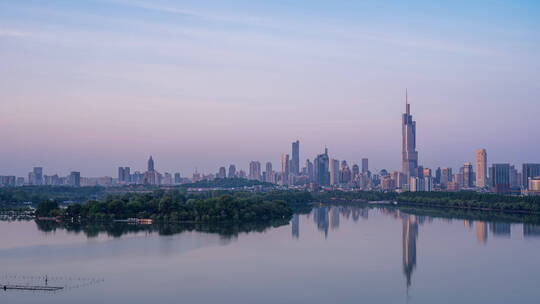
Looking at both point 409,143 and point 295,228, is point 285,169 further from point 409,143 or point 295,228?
point 295,228

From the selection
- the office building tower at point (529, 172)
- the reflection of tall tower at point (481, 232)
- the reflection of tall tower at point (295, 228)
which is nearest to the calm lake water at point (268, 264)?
the reflection of tall tower at point (481, 232)

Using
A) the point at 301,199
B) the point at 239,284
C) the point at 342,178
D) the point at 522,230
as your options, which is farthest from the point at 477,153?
the point at 239,284

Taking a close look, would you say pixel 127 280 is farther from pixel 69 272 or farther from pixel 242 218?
pixel 242 218

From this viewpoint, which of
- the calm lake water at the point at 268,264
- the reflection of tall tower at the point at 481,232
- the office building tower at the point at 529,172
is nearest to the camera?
the calm lake water at the point at 268,264

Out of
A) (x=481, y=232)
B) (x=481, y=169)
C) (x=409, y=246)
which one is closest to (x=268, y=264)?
(x=409, y=246)

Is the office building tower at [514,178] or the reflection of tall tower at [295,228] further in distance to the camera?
the office building tower at [514,178]

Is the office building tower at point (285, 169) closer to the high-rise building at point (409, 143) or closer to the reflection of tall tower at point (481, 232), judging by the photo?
the high-rise building at point (409, 143)
